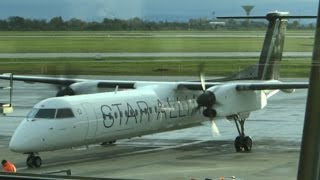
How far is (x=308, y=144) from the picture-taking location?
90.1 inches

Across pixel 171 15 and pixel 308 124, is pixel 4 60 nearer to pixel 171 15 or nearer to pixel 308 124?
pixel 171 15

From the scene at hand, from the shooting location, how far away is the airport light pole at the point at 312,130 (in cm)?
223

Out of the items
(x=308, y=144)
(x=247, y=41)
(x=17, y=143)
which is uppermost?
(x=247, y=41)

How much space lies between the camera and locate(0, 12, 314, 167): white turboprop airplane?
7.62 meters

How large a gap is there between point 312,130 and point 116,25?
123 centimetres

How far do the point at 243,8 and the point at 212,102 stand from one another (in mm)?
5821

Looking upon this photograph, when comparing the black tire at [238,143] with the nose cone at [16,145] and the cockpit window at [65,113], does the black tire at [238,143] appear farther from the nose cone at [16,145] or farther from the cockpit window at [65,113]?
the nose cone at [16,145]

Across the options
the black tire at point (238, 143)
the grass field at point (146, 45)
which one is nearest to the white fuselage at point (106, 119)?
the black tire at point (238, 143)

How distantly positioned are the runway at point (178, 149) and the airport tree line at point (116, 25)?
6.30 feet

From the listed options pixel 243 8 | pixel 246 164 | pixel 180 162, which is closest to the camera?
pixel 243 8

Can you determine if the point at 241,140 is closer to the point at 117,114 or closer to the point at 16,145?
the point at 117,114

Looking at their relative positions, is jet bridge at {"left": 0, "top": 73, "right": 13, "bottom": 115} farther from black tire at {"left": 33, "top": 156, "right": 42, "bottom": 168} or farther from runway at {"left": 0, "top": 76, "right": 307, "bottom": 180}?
black tire at {"left": 33, "top": 156, "right": 42, "bottom": 168}

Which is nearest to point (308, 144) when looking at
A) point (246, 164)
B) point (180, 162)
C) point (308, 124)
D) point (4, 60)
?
point (308, 124)

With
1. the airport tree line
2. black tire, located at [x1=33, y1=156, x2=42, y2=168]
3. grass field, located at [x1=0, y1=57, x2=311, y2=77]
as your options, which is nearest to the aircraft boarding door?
black tire, located at [x1=33, y1=156, x2=42, y2=168]
